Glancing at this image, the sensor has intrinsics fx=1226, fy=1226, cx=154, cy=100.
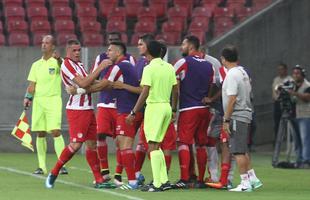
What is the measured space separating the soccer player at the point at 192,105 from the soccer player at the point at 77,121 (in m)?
1.17

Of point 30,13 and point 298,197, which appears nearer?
point 298,197

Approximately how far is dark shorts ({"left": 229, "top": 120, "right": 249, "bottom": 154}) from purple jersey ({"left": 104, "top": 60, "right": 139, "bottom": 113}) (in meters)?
1.42

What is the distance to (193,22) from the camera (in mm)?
28562

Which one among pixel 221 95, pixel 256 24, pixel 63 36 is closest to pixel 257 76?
pixel 256 24

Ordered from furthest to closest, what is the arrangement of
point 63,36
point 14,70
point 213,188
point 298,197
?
point 63,36 → point 14,70 → point 213,188 → point 298,197

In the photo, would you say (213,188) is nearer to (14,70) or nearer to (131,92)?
(131,92)

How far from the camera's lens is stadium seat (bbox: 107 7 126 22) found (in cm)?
2884

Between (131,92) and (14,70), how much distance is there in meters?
9.74

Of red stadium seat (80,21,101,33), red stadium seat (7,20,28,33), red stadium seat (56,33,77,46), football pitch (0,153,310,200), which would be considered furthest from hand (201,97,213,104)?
red stadium seat (7,20,28,33)

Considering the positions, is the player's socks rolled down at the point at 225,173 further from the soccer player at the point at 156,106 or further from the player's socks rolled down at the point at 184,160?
the soccer player at the point at 156,106

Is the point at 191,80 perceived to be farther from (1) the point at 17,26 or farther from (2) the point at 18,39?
(1) the point at 17,26

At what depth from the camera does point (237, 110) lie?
53.3ft

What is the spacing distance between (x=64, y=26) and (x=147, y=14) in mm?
2080

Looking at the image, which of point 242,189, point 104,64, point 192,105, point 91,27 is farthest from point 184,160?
point 91,27
